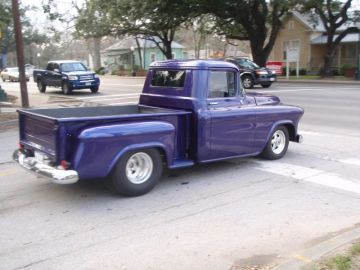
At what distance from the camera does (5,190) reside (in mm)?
6473

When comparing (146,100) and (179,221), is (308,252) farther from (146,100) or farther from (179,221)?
(146,100)

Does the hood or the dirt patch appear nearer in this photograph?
the dirt patch

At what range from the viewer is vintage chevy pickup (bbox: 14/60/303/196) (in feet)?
18.0

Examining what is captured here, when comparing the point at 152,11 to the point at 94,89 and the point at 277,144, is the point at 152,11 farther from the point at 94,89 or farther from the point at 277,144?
the point at 277,144

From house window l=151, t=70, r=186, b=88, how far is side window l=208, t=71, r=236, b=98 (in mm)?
440

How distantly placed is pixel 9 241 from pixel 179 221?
179cm

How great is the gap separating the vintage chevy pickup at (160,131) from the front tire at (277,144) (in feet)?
0.06

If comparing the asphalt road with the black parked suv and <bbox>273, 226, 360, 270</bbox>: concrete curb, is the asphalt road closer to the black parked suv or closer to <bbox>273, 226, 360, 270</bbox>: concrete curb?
<bbox>273, 226, 360, 270</bbox>: concrete curb

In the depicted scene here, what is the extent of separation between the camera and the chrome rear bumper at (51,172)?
5.30 metres

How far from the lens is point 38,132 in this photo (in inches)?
238

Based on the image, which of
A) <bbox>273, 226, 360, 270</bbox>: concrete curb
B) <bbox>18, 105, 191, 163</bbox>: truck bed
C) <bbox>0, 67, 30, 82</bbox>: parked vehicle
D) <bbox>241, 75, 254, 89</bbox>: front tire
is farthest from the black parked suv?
<bbox>0, 67, 30, 82</bbox>: parked vehicle

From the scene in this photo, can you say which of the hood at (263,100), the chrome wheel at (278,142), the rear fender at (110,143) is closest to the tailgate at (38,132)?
the rear fender at (110,143)

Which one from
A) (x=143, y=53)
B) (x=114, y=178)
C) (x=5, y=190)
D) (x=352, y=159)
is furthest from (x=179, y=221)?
(x=143, y=53)

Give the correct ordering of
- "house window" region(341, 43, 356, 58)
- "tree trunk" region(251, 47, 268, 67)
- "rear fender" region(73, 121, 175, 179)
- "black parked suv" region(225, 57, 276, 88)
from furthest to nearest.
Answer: "house window" region(341, 43, 356, 58) < "tree trunk" region(251, 47, 268, 67) < "black parked suv" region(225, 57, 276, 88) < "rear fender" region(73, 121, 175, 179)
